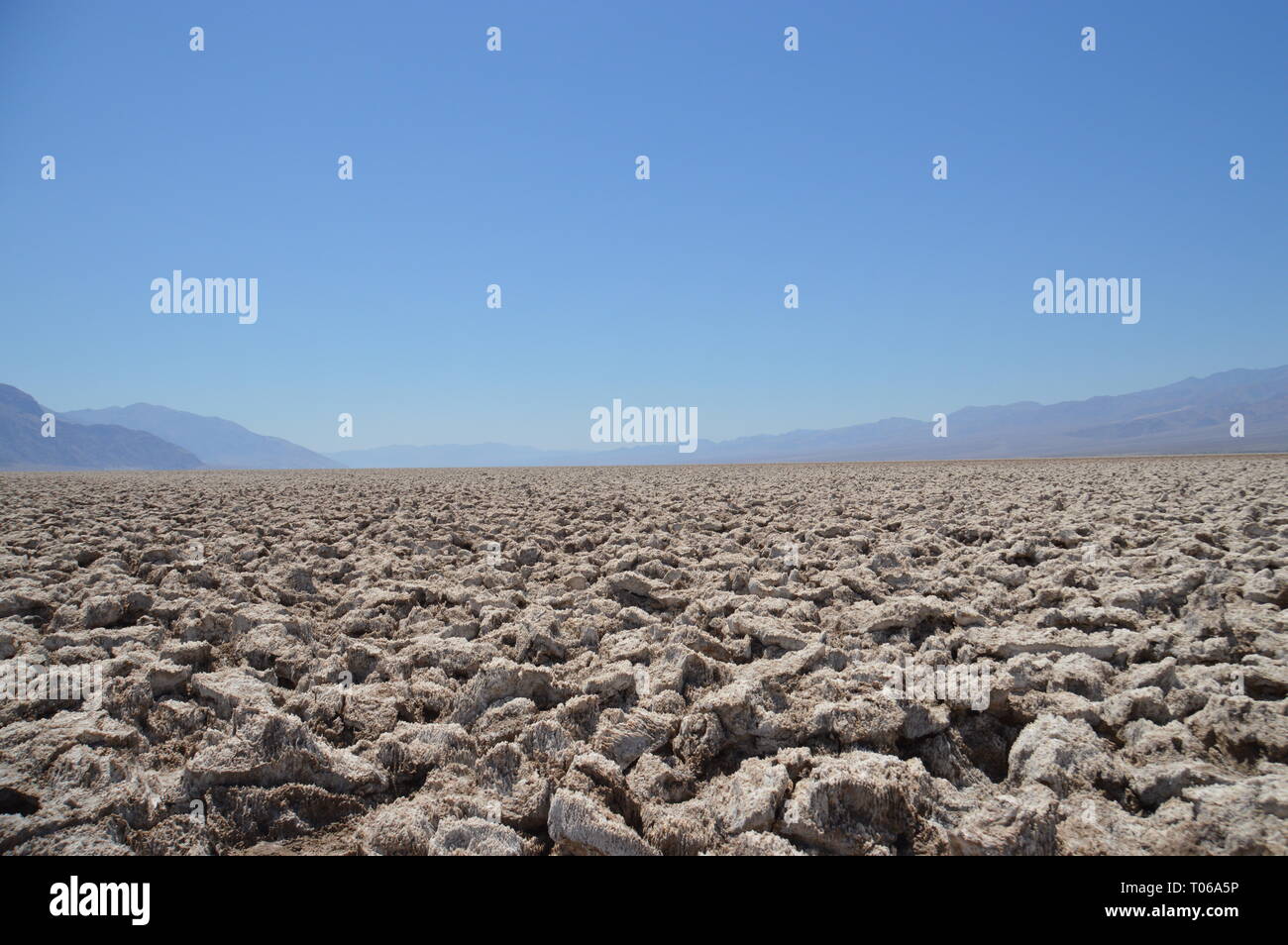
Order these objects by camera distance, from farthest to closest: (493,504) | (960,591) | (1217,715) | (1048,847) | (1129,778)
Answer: (493,504) → (960,591) → (1217,715) → (1129,778) → (1048,847)

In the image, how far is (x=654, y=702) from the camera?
225 centimetres

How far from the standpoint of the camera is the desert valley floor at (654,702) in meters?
1.61

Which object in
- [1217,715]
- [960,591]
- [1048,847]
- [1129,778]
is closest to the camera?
[1048,847]

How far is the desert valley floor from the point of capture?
1.61 meters

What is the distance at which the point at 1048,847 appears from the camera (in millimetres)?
1514

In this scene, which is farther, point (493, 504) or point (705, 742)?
point (493, 504)

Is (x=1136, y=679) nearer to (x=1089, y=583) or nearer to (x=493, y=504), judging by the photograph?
(x=1089, y=583)
